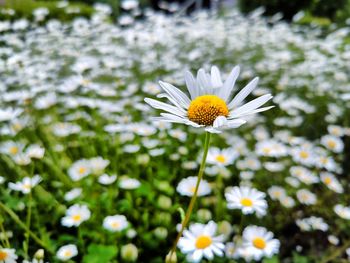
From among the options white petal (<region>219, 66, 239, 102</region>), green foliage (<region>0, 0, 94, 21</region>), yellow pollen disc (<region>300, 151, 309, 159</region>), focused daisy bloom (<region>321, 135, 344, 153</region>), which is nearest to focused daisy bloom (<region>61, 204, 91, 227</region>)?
white petal (<region>219, 66, 239, 102</region>)

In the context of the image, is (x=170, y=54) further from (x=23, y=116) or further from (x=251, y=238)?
(x=251, y=238)

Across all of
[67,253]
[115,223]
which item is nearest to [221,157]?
[115,223]

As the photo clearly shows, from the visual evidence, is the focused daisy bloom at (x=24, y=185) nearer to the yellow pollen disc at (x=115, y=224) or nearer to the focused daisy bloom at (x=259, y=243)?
the yellow pollen disc at (x=115, y=224)

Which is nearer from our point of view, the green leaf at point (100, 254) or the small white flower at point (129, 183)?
the green leaf at point (100, 254)

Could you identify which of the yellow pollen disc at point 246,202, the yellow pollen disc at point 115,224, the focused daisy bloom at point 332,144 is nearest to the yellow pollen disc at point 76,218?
the yellow pollen disc at point 115,224

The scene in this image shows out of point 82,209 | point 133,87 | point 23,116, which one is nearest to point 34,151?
point 82,209

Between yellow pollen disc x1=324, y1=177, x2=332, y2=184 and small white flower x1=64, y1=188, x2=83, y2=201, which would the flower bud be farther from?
yellow pollen disc x1=324, y1=177, x2=332, y2=184

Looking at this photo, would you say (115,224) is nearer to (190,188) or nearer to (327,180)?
(190,188)
